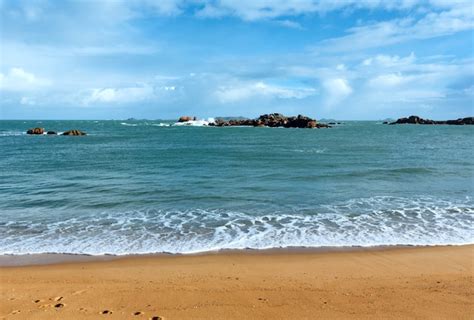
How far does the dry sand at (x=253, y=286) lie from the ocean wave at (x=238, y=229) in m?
0.93

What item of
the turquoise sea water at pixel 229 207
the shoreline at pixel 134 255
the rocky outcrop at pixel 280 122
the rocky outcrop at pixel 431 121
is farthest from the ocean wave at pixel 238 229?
the rocky outcrop at pixel 431 121

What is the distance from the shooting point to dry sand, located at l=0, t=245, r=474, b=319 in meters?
6.67

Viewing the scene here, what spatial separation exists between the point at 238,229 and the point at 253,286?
437cm

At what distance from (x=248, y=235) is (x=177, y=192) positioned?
7440 mm

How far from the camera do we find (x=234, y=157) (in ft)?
107

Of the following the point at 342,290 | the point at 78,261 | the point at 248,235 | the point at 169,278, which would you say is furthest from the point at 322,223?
→ the point at 78,261

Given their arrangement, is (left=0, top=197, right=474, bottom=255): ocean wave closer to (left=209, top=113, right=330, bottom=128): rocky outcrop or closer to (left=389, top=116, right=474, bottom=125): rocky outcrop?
(left=209, top=113, right=330, bottom=128): rocky outcrop

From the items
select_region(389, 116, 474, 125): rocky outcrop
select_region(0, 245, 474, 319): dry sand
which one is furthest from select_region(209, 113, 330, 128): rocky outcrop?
select_region(0, 245, 474, 319): dry sand

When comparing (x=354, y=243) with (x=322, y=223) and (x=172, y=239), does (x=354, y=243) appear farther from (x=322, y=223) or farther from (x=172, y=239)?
(x=172, y=239)

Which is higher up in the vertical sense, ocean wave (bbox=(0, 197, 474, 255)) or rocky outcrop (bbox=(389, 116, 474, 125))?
rocky outcrop (bbox=(389, 116, 474, 125))

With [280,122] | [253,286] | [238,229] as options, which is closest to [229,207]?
[238,229]

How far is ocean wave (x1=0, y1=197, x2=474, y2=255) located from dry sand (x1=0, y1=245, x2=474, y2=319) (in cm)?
93

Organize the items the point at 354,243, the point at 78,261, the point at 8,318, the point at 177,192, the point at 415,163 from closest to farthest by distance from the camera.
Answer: the point at 8,318 → the point at 78,261 → the point at 354,243 → the point at 177,192 → the point at 415,163

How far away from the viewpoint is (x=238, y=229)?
39.8 ft
